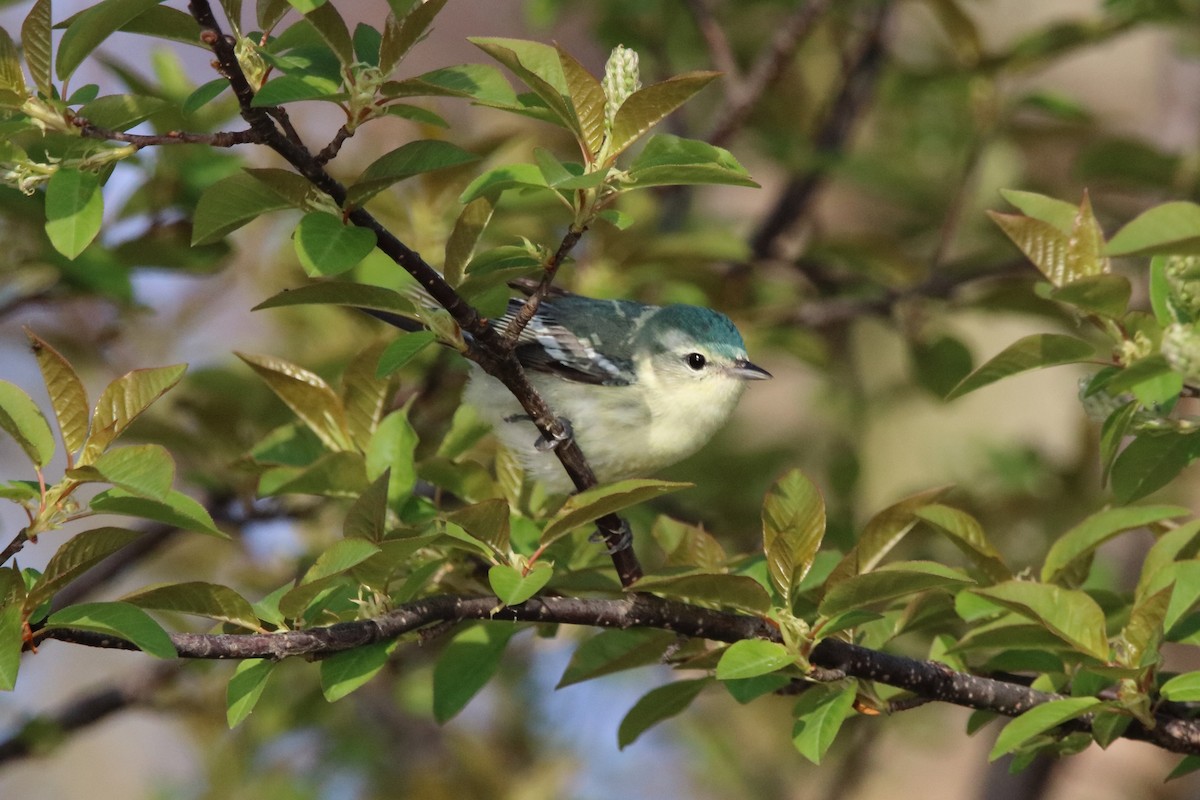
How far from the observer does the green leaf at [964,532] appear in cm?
215

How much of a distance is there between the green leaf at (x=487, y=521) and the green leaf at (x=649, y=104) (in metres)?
0.60

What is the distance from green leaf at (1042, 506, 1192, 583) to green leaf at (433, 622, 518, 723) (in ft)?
3.36

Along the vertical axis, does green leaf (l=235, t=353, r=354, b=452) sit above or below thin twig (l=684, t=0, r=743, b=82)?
below

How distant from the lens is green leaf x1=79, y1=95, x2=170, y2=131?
187 cm

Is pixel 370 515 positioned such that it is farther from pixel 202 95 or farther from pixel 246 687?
pixel 202 95

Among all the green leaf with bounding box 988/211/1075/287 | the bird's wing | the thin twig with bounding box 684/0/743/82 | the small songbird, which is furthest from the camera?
the thin twig with bounding box 684/0/743/82

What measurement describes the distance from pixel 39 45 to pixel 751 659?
1.46 metres

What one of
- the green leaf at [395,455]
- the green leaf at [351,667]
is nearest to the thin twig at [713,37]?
the green leaf at [395,455]

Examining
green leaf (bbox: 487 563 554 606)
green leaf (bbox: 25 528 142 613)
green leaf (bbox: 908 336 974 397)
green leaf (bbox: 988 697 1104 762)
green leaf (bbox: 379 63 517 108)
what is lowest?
green leaf (bbox: 908 336 974 397)

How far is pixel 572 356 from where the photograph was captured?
3260 millimetres

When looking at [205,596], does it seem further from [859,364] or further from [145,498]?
[859,364]

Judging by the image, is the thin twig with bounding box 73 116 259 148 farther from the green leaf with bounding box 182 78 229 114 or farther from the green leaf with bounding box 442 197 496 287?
the green leaf with bounding box 442 197 496 287

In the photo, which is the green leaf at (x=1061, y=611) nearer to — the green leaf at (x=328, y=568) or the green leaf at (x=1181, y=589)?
the green leaf at (x=1181, y=589)

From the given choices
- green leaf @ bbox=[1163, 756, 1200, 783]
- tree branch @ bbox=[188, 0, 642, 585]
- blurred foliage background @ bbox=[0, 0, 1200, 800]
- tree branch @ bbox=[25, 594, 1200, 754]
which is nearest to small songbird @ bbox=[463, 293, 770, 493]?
blurred foliage background @ bbox=[0, 0, 1200, 800]
